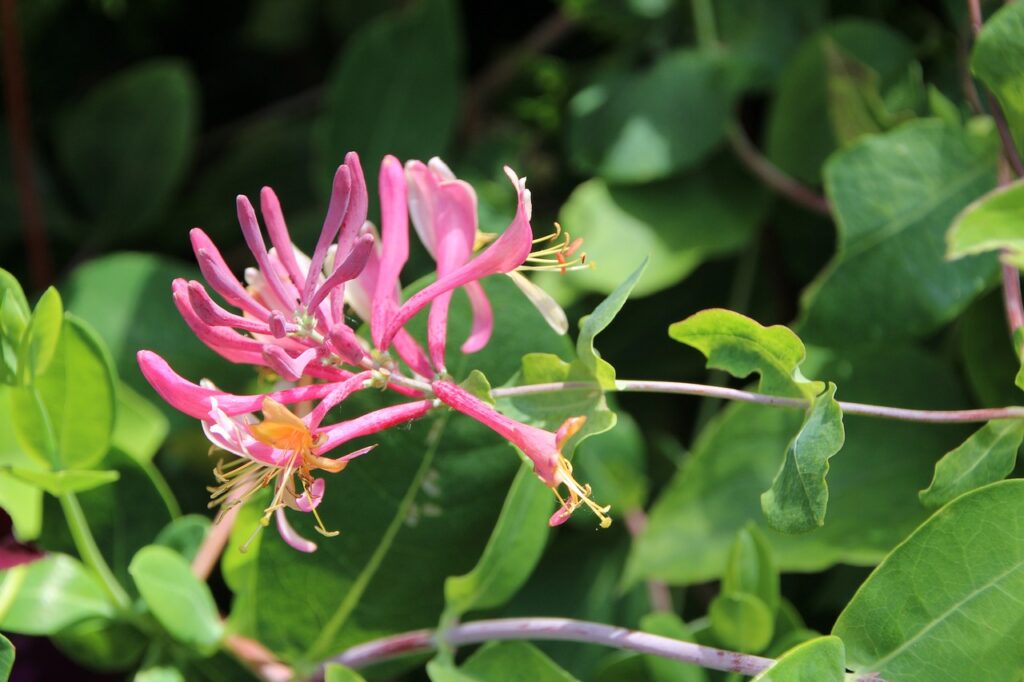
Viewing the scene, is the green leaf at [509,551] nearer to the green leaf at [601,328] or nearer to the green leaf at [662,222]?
the green leaf at [601,328]

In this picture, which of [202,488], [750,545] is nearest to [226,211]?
[202,488]

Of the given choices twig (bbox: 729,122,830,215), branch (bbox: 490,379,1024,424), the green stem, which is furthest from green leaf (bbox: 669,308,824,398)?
the green stem

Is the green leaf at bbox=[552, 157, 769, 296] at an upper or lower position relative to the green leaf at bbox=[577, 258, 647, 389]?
lower

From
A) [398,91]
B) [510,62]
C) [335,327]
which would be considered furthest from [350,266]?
[510,62]

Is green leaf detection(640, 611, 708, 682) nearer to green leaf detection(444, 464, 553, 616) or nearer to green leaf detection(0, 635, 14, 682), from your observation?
green leaf detection(444, 464, 553, 616)

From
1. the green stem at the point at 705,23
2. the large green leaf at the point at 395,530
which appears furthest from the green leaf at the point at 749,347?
the green stem at the point at 705,23

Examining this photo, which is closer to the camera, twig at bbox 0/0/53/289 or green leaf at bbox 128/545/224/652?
green leaf at bbox 128/545/224/652
